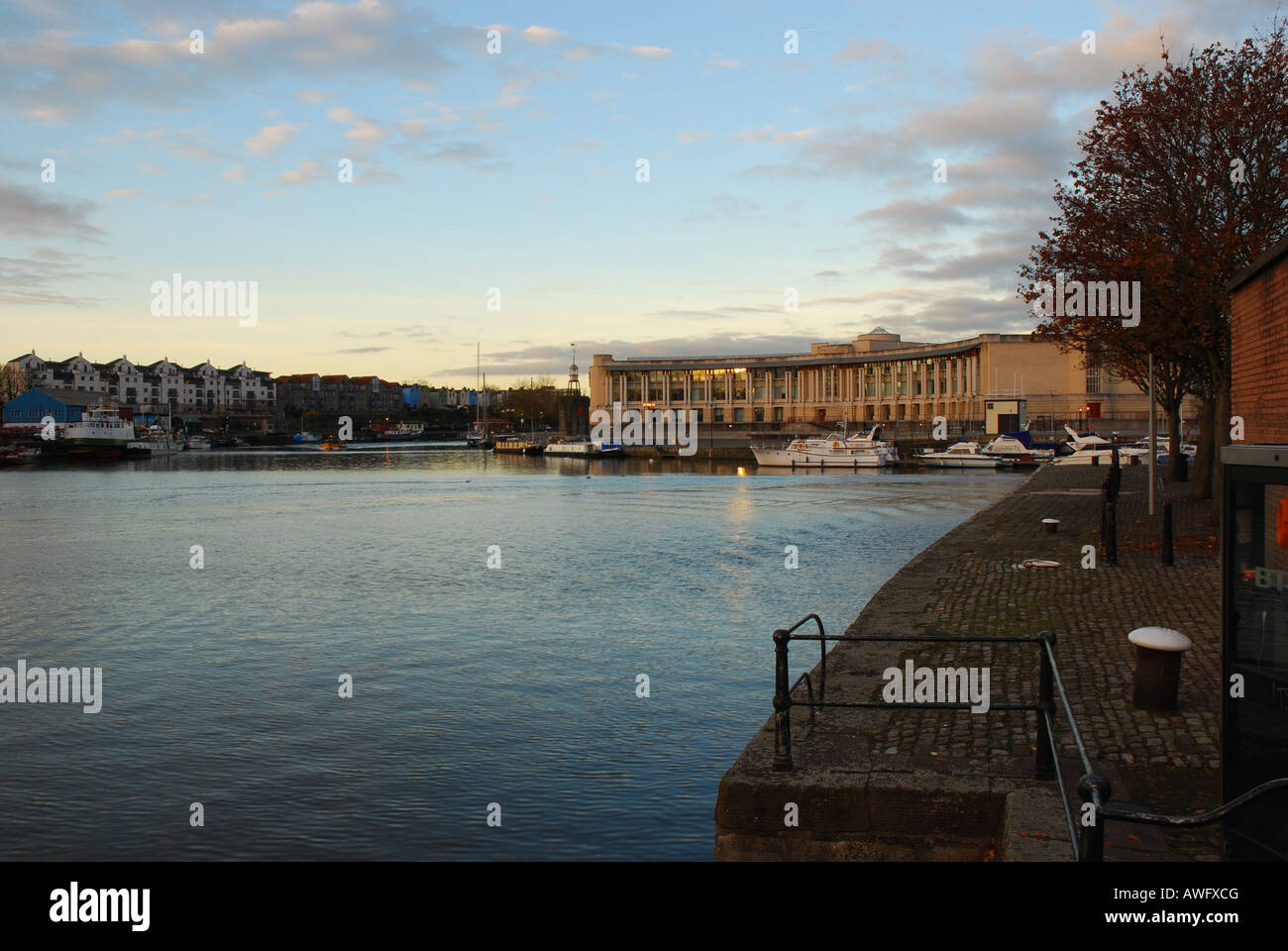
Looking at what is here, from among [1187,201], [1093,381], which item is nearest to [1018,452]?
[1093,381]

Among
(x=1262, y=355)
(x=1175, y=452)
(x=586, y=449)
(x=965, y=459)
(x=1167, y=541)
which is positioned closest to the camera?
(x=1262, y=355)

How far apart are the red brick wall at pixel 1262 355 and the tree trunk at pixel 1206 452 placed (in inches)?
650

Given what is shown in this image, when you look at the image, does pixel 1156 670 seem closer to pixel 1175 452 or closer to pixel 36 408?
pixel 1175 452

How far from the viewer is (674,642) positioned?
19.0 meters

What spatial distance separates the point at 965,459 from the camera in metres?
84.5

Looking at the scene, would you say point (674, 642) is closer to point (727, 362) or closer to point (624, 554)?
point (624, 554)

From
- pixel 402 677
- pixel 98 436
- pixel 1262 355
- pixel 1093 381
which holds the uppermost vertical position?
pixel 1093 381

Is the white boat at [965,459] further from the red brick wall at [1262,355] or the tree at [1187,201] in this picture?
the red brick wall at [1262,355]

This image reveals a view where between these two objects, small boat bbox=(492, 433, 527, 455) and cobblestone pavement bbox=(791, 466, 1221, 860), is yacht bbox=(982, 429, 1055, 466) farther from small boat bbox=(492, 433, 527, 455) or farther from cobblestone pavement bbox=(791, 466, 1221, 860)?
small boat bbox=(492, 433, 527, 455)

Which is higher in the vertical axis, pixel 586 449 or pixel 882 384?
pixel 882 384

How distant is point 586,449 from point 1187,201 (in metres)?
94.7

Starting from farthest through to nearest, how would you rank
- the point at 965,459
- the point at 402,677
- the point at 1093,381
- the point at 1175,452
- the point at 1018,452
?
the point at 1093,381, the point at 1018,452, the point at 965,459, the point at 1175,452, the point at 402,677

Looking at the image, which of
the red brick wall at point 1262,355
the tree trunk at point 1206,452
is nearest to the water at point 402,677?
the red brick wall at point 1262,355

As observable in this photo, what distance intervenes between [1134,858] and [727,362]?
16990cm
